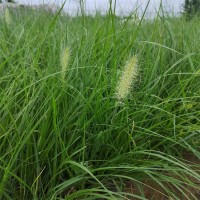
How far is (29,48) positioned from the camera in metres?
1.47

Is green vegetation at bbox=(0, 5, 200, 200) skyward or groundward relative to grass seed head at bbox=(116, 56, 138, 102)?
groundward

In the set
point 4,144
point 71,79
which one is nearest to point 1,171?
point 4,144

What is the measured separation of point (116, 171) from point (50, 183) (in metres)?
0.20

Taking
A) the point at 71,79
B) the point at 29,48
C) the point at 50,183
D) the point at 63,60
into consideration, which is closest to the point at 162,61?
the point at 71,79

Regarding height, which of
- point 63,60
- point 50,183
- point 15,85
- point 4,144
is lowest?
point 50,183

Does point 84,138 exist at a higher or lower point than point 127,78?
lower

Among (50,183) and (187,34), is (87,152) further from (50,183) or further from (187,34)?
(187,34)

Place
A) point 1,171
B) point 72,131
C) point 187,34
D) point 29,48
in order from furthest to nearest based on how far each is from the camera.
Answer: point 187,34 → point 29,48 → point 72,131 → point 1,171

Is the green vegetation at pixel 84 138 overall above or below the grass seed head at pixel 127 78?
below

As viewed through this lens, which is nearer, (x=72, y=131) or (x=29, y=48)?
(x=72, y=131)

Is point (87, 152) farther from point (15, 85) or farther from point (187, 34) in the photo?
point (187, 34)

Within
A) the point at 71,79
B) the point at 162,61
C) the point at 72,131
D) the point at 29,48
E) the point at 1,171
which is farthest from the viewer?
the point at 162,61

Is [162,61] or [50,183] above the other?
[162,61]

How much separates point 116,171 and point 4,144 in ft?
1.13
